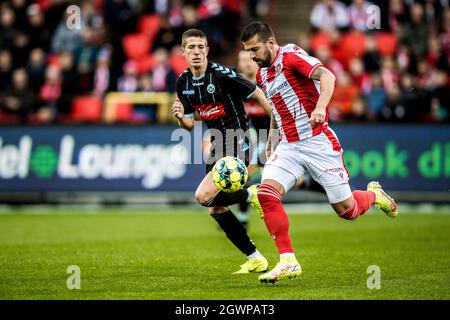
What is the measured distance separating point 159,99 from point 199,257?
916 centimetres

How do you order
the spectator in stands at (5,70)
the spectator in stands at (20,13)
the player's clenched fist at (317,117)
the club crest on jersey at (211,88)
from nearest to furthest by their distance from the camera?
the player's clenched fist at (317,117)
the club crest on jersey at (211,88)
the spectator in stands at (5,70)
the spectator in stands at (20,13)

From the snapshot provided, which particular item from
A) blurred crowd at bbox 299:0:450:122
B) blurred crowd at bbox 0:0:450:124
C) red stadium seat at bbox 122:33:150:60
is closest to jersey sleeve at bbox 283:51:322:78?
blurred crowd at bbox 0:0:450:124

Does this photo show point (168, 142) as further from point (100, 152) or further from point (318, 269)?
point (318, 269)

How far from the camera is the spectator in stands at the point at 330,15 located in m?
21.2

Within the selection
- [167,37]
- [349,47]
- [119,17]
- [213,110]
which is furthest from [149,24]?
[213,110]

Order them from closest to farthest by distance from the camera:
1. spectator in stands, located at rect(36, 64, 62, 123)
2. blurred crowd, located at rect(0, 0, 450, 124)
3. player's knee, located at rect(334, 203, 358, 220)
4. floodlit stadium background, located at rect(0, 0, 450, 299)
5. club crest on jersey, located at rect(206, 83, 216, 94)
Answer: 1. player's knee, located at rect(334, 203, 358, 220)
2. club crest on jersey, located at rect(206, 83, 216, 94)
3. floodlit stadium background, located at rect(0, 0, 450, 299)
4. blurred crowd, located at rect(0, 0, 450, 124)
5. spectator in stands, located at rect(36, 64, 62, 123)

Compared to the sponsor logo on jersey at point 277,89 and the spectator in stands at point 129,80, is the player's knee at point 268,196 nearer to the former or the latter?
the sponsor logo on jersey at point 277,89

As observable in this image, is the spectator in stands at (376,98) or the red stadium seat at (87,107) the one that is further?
the red stadium seat at (87,107)

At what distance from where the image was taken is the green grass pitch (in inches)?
314

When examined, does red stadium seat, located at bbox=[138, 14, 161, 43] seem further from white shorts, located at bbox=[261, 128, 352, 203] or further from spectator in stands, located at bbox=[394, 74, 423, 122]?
white shorts, located at bbox=[261, 128, 352, 203]

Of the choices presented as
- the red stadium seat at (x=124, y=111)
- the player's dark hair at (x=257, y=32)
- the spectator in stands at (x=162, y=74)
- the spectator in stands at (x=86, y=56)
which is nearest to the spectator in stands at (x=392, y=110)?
the spectator in stands at (x=162, y=74)

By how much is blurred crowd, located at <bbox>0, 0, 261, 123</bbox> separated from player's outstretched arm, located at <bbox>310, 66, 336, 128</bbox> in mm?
11601
